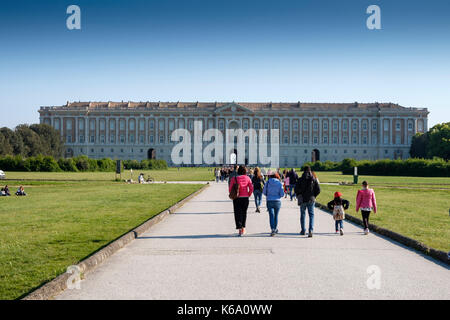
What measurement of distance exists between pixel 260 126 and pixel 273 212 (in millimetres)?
96742

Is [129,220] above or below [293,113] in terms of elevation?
below

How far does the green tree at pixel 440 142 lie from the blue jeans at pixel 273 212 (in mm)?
70110

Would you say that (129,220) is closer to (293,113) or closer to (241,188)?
(241,188)

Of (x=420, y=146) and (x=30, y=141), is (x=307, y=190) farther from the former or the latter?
(x=420, y=146)

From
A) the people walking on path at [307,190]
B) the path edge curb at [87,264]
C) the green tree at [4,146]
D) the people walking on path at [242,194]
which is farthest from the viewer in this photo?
the green tree at [4,146]

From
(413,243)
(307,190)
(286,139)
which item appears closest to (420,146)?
(286,139)

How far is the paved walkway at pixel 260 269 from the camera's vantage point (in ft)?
16.9

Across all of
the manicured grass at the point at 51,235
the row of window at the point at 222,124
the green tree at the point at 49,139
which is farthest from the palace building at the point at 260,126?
the manicured grass at the point at 51,235

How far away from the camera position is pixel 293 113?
106 meters

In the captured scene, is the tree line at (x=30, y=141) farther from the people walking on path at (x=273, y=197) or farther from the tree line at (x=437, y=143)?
the people walking on path at (x=273, y=197)

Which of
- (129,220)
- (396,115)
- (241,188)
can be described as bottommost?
(129,220)

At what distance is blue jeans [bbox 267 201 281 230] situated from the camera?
9836 mm

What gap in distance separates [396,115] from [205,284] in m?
108
